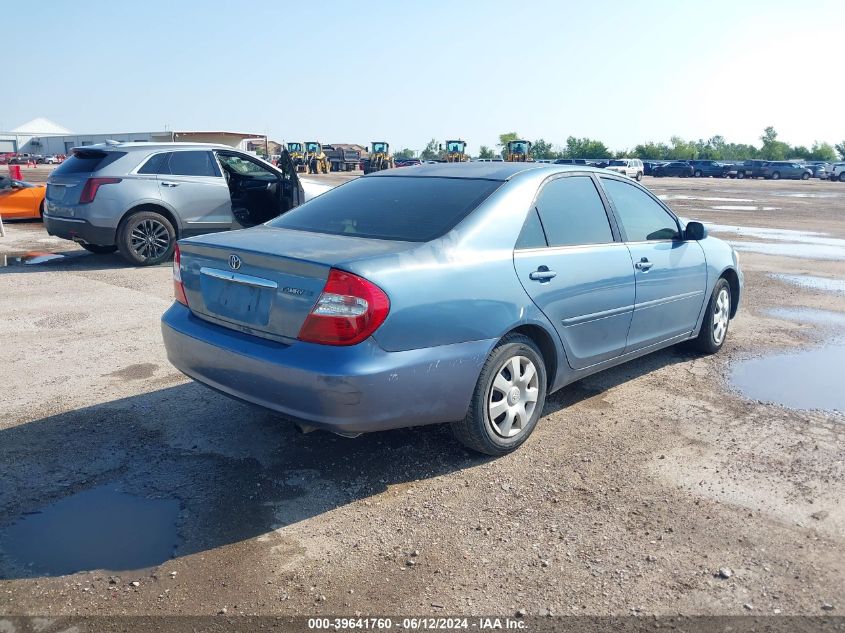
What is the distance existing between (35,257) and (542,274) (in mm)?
9585

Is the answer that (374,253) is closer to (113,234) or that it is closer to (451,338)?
(451,338)

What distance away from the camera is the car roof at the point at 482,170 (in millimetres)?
4621

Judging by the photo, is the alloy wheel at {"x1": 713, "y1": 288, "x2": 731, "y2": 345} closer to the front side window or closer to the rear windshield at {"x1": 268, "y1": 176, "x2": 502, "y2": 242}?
the front side window

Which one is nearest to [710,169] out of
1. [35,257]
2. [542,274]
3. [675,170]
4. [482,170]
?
[675,170]

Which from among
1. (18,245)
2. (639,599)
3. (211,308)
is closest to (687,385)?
(639,599)

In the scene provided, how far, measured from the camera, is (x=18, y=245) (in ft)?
Result: 41.4

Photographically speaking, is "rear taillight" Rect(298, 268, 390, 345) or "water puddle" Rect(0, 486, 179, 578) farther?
"rear taillight" Rect(298, 268, 390, 345)

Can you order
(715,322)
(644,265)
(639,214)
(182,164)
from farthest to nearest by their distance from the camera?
(182,164), (715,322), (639,214), (644,265)

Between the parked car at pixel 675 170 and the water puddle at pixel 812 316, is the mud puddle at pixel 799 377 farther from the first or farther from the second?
the parked car at pixel 675 170

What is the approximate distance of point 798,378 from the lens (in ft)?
18.9

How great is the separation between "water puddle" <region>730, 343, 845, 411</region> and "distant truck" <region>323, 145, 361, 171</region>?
60.2 m

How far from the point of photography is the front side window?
17.1 ft

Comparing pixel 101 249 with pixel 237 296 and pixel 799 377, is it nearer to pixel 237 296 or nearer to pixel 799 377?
pixel 237 296

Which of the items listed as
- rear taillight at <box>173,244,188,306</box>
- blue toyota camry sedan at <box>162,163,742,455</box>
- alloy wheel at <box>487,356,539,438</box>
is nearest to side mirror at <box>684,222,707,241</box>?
blue toyota camry sedan at <box>162,163,742,455</box>
